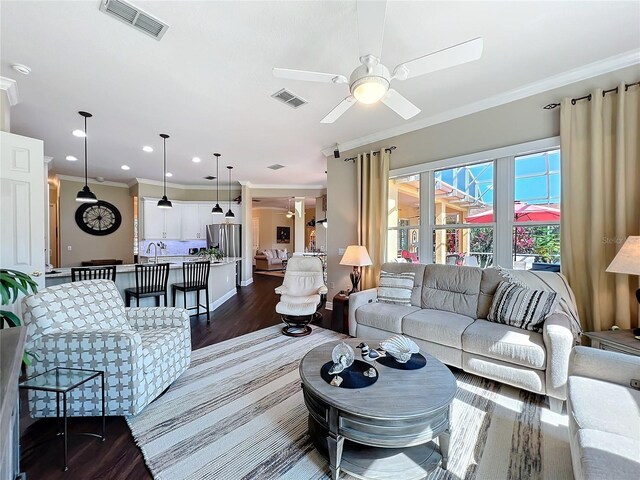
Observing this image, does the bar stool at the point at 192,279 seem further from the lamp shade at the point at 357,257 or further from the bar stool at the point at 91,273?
the lamp shade at the point at 357,257

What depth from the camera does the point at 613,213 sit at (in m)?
2.57

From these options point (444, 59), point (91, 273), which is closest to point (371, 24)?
point (444, 59)

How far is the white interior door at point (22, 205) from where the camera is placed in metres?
2.77

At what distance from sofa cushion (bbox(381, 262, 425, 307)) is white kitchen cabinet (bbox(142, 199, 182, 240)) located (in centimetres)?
633

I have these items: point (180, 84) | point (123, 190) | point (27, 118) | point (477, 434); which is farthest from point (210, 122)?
point (123, 190)

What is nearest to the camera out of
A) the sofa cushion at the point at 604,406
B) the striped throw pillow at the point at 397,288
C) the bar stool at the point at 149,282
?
the sofa cushion at the point at 604,406

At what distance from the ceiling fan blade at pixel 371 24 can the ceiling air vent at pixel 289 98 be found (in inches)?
53.3

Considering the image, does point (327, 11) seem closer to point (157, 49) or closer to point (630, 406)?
point (157, 49)

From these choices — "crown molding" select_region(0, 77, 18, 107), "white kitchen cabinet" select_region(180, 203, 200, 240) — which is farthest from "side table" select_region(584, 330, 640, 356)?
"white kitchen cabinet" select_region(180, 203, 200, 240)

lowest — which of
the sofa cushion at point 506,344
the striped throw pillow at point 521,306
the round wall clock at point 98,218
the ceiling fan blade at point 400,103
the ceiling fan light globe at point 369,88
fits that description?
the sofa cushion at point 506,344

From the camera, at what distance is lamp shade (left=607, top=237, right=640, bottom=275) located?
82.0 inches

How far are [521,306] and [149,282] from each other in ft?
14.6

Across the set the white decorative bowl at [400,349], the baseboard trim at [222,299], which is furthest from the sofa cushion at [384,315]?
the baseboard trim at [222,299]

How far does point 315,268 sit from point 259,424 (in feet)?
8.21
